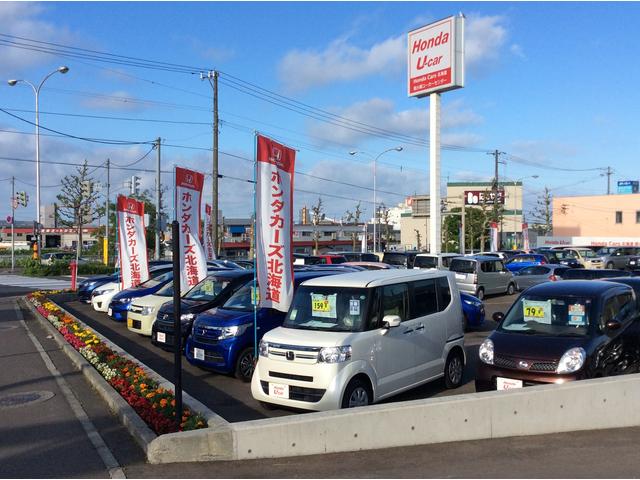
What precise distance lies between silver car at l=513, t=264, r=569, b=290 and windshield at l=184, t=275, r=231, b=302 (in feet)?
56.1

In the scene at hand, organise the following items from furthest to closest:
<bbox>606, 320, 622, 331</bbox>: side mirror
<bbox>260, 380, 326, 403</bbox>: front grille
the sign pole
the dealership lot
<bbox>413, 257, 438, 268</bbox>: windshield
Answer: the sign pole
<bbox>413, 257, 438, 268</bbox>: windshield
the dealership lot
<bbox>606, 320, 622, 331</bbox>: side mirror
<bbox>260, 380, 326, 403</bbox>: front grille

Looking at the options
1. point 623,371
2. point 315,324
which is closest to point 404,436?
point 315,324

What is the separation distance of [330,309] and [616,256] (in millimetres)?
38452

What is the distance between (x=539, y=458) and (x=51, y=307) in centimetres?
1536

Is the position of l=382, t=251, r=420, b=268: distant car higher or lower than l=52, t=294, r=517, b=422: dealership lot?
higher

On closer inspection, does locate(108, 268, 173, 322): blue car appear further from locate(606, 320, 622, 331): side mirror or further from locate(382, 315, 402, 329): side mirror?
locate(606, 320, 622, 331): side mirror

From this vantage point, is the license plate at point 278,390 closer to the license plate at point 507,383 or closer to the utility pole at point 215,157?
the license plate at point 507,383

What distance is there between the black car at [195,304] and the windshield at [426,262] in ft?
43.9

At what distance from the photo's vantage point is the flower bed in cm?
627

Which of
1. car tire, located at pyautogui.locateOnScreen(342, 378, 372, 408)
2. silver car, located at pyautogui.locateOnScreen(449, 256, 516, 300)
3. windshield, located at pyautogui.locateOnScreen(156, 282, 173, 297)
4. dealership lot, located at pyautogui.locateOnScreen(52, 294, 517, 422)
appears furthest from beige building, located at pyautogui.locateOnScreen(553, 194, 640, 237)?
car tire, located at pyautogui.locateOnScreen(342, 378, 372, 408)

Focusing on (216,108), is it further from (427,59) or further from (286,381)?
(286,381)

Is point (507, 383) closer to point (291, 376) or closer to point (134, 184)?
point (291, 376)

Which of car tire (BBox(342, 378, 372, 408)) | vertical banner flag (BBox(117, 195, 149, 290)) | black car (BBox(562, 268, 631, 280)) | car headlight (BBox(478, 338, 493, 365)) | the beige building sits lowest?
car tire (BBox(342, 378, 372, 408))

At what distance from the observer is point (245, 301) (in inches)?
394
